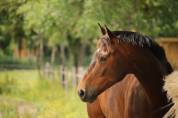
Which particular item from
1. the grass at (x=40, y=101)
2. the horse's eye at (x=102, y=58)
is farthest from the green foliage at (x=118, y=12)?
the horse's eye at (x=102, y=58)

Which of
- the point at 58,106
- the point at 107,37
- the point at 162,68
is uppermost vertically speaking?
the point at 107,37

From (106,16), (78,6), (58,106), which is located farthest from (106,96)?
(58,106)

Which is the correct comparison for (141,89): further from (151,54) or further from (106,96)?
(106,96)

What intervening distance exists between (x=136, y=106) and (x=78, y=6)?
4.36 m

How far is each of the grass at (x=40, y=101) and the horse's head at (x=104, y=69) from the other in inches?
219

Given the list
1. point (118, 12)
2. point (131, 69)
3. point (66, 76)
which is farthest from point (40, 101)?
point (131, 69)

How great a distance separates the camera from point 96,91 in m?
6.49

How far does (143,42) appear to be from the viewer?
21.4ft

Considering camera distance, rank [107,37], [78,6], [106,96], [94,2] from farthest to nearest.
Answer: [78,6], [94,2], [106,96], [107,37]

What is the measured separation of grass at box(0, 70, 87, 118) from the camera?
41.9 feet

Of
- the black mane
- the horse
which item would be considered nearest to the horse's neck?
the horse

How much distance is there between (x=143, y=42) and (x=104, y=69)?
0.57 m

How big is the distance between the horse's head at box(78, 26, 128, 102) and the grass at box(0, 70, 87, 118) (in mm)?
5559

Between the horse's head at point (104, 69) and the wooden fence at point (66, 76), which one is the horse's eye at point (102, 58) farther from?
the wooden fence at point (66, 76)
